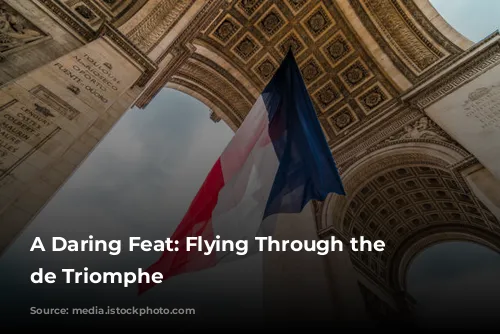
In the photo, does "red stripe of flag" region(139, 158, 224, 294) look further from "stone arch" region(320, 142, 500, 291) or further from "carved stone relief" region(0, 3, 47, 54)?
"stone arch" region(320, 142, 500, 291)

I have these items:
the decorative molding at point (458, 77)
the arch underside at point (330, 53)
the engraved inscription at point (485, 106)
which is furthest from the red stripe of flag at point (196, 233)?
the arch underside at point (330, 53)

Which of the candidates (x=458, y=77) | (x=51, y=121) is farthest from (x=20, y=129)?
(x=458, y=77)

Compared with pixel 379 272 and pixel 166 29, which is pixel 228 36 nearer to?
pixel 166 29

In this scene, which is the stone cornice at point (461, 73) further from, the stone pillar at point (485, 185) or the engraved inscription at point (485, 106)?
the stone pillar at point (485, 185)

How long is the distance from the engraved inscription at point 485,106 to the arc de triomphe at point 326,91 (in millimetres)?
29

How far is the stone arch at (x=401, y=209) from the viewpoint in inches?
373

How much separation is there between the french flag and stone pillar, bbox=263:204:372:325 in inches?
119

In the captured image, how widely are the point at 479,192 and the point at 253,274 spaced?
539 centimetres

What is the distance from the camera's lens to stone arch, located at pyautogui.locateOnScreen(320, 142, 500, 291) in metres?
9.48

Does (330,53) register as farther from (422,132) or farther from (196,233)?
(196,233)

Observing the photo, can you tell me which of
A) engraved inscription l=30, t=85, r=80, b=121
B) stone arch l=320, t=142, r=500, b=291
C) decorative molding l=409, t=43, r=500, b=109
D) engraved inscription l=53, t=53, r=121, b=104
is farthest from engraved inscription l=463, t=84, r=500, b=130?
engraved inscription l=30, t=85, r=80, b=121

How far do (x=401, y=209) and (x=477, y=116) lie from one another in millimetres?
5920

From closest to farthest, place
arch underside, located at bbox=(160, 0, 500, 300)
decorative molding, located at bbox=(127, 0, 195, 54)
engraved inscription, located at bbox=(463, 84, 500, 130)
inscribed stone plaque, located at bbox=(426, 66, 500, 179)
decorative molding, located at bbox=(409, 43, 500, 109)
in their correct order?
decorative molding, located at bbox=(127, 0, 195, 54) < inscribed stone plaque, located at bbox=(426, 66, 500, 179) < engraved inscription, located at bbox=(463, 84, 500, 130) < decorative molding, located at bbox=(409, 43, 500, 109) < arch underside, located at bbox=(160, 0, 500, 300)

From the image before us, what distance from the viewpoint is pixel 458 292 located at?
56.6ft
